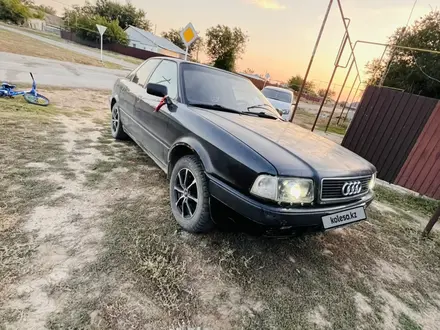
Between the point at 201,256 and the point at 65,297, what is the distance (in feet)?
3.19

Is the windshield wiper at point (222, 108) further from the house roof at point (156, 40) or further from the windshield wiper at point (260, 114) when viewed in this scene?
the house roof at point (156, 40)

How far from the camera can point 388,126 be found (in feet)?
16.7

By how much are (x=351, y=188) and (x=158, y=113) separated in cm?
208

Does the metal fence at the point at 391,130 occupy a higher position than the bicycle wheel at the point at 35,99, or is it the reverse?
the metal fence at the point at 391,130

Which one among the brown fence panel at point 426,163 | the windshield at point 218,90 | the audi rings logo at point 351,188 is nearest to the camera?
the audi rings logo at point 351,188

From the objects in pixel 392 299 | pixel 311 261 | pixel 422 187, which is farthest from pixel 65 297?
pixel 422 187

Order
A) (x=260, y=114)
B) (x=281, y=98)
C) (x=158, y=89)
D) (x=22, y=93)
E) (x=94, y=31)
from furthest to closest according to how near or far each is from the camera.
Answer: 1. (x=94, y=31)
2. (x=281, y=98)
3. (x=22, y=93)
4. (x=260, y=114)
5. (x=158, y=89)

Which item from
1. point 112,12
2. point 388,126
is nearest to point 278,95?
point 388,126

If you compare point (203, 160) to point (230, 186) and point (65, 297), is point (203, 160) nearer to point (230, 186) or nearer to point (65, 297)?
point (230, 186)

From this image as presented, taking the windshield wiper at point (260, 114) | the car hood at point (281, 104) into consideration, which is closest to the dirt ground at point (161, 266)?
the windshield wiper at point (260, 114)

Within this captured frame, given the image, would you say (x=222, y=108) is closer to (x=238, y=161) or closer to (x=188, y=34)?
(x=238, y=161)

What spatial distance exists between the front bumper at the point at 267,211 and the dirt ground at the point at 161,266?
57 centimetres

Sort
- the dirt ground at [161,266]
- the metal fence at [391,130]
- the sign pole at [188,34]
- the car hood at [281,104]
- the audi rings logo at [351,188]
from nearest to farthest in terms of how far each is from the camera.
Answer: the dirt ground at [161,266] < the audi rings logo at [351,188] < the metal fence at [391,130] < the sign pole at [188,34] < the car hood at [281,104]

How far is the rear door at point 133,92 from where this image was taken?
3.53 metres
